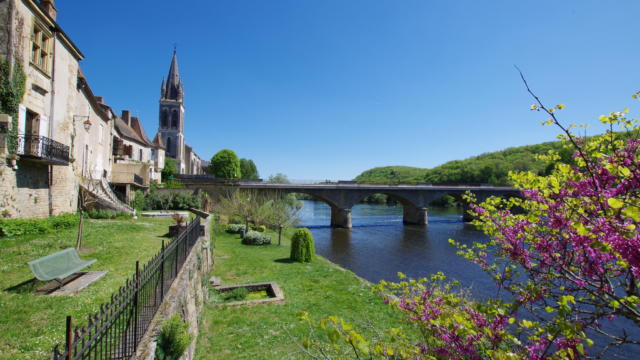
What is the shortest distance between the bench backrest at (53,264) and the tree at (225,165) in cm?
6536

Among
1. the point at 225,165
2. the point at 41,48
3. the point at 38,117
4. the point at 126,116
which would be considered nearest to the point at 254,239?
the point at 38,117

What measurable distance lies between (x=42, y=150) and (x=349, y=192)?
34.1 meters

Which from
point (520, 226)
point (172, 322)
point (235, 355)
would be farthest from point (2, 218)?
point (520, 226)

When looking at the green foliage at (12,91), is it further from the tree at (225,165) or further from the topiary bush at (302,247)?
the tree at (225,165)

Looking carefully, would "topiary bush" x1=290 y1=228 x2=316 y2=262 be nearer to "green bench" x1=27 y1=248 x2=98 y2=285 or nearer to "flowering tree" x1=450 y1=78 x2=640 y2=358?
"green bench" x1=27 y1=248 x2=98 y2=285

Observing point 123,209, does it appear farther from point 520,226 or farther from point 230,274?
point 520,226

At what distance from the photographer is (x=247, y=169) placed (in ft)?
337

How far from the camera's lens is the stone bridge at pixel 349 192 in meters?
37.9

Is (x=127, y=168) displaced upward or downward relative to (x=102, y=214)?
upward

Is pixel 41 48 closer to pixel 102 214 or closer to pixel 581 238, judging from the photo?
pixel 102 214

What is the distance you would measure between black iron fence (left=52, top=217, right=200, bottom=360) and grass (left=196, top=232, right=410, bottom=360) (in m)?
1.83

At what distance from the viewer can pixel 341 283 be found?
42.0 ft

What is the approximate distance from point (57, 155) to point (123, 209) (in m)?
6.41

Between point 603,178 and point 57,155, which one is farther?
point 57,155
